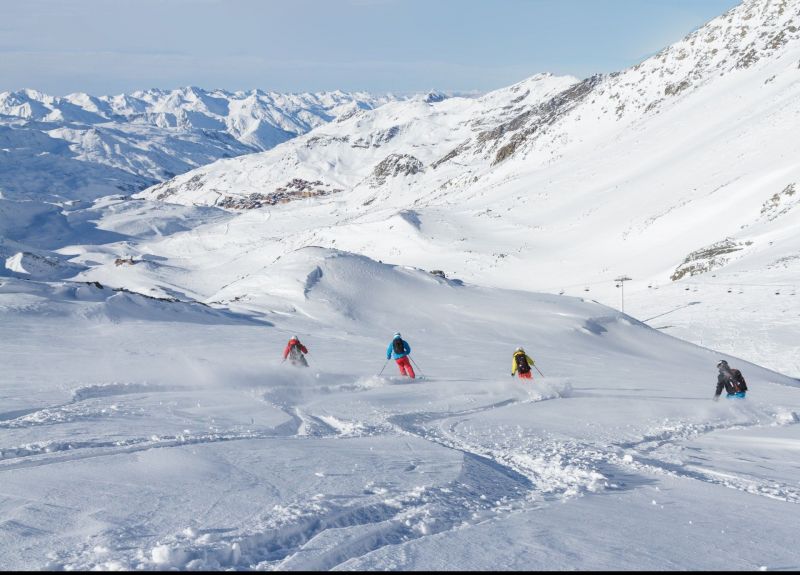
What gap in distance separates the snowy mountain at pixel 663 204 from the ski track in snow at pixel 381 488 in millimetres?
23274

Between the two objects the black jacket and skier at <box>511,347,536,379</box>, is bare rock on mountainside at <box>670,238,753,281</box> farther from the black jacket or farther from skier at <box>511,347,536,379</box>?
skier at <box>511,347,536,379</box>

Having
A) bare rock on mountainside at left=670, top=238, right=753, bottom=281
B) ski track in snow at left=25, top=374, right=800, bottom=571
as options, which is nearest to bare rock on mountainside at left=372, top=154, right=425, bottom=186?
bare rock on mountainside at left=670, top=238, right=753, bottom=281

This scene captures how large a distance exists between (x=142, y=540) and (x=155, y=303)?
79.1 ft

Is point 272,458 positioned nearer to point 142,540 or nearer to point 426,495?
point 426,495

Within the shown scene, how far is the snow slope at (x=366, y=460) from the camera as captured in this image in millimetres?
5664

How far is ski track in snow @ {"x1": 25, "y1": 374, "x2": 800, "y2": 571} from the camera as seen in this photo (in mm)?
5387

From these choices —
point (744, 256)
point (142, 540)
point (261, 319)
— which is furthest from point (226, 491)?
point (744, 256)

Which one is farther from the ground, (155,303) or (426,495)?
(155,303)

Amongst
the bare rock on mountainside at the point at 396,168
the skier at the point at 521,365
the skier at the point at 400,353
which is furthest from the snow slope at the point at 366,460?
the bare rock on mountainside at the point at 396,168

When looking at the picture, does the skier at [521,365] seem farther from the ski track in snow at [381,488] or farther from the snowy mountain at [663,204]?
the snowy mountain at [663,204]

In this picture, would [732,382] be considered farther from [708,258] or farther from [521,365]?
[708,258]

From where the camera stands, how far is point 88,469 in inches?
297

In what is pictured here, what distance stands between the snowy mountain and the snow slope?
64.8 ft

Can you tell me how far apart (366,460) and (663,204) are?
67752 mm
